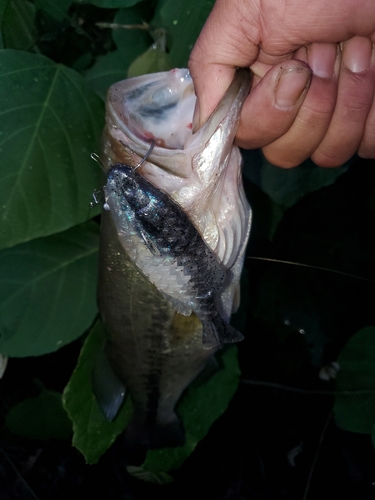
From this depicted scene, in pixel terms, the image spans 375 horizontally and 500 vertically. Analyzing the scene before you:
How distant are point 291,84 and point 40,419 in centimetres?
165

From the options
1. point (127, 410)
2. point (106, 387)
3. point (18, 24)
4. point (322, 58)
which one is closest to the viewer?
point (322, 58)

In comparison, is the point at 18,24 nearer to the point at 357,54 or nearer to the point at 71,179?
the point at 71,179

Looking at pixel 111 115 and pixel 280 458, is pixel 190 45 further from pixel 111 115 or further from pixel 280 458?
pixel 280 458

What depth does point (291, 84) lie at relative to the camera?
2.81 feet

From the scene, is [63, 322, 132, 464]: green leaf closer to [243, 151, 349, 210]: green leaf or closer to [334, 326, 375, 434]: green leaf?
[243, 151, 349, 210]: green leaf

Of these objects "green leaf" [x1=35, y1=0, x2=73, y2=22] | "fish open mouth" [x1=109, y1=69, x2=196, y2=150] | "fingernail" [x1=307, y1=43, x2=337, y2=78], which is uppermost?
"fingernail" [x1=307, y1=43, x2=337, y2=78]

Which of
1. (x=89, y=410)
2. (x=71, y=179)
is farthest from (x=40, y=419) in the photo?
(x=71, y=179)

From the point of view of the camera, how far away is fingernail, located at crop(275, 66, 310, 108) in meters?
0.84

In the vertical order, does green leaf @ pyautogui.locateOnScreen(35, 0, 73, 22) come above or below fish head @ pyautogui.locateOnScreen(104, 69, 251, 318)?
above

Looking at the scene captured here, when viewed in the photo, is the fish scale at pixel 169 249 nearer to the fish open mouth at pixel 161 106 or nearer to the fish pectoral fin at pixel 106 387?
the fish open mouth at pixel 161 106

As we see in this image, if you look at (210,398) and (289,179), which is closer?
(289,179)

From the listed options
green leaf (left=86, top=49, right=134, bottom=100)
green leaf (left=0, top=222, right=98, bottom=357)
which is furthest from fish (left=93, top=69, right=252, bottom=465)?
green leaf (left=86, top=49, right=134, bottom=100)

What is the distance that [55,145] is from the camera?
123 cm

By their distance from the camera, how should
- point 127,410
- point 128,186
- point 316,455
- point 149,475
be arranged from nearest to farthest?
point 128,186
point 127,410
point 149,475
point 316,455
